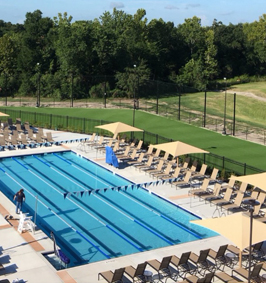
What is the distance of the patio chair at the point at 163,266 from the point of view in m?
14.6

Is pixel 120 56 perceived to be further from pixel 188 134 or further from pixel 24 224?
pixel 24 224

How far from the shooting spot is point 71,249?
1717 centimetres

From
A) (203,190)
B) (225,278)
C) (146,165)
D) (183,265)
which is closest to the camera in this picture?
(225,278)

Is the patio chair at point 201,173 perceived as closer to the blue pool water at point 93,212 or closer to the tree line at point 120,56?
the blue pool water at point 93,212

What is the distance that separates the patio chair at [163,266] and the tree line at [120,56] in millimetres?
31405

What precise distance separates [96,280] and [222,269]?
12.1ft

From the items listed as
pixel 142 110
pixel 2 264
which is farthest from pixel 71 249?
pixel 142 110

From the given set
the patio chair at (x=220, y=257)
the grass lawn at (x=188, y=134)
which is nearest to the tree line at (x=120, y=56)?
the grass lawn at (x=188, y=134)

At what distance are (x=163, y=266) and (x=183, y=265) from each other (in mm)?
670

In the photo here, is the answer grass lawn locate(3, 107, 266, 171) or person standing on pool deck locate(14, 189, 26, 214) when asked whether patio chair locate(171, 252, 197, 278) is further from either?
grass lawn locate(3, 107, 266, 171)

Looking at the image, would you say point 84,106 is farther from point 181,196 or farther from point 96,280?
point 96,280

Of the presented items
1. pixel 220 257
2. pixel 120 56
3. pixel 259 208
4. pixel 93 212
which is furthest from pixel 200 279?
pixel 120 56

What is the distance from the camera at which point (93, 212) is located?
20719 mm

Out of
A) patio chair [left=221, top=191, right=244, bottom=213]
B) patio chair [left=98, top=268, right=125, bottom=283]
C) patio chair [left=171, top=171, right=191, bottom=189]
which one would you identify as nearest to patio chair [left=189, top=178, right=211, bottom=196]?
patio chair [left=171, top=171, right=191, bottom=189]
